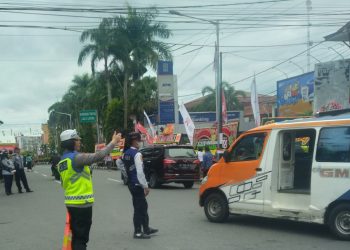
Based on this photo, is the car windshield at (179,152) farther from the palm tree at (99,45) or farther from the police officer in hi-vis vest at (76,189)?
the palm tree at (99,45)

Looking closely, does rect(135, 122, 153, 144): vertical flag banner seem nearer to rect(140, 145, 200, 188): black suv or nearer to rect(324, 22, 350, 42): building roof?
rect(140, 145, 200, 188): black suv

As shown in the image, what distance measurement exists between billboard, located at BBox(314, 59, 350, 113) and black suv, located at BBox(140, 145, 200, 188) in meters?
5.82

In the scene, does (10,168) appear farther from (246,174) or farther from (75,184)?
(75,184)

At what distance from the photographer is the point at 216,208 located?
11016 millimetres

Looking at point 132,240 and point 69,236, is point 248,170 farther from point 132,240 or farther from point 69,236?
point 69,236

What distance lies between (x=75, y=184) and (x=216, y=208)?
5.22 m

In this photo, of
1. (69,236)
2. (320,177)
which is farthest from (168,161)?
(69,236)

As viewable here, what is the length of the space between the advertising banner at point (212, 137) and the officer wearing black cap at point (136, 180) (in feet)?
59.1

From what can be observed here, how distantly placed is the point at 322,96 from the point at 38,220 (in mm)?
13554

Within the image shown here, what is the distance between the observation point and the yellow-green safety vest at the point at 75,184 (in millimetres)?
6312

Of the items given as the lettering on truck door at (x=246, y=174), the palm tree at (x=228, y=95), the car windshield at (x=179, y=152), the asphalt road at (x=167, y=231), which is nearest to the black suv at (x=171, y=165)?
the car windshield at (x=179, y=152)

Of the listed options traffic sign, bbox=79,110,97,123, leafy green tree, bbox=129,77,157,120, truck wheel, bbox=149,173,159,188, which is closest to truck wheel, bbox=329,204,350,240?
truck wheel, bbox=149,173,159,188

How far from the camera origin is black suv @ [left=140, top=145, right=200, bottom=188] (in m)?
20.1

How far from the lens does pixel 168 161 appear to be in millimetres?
20141
